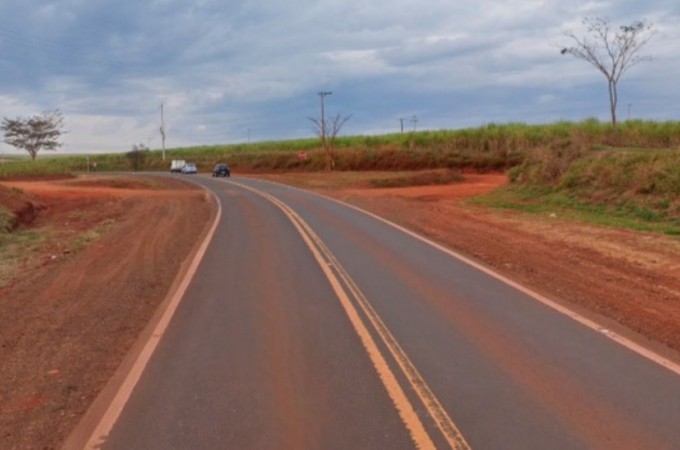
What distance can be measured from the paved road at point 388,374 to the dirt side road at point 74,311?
613 mm

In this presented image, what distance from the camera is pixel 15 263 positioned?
20391mm

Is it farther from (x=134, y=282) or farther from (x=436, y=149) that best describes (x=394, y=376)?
(x=436, y=149)

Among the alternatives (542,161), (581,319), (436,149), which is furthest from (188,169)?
(581,319)

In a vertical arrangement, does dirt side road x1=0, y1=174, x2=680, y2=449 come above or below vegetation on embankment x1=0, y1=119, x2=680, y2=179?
below

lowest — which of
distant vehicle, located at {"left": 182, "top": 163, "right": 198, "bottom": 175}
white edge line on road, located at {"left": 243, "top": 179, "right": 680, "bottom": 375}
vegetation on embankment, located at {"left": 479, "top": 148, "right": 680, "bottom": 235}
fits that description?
white edge line on road, located at {"left": 243, "top": 179, "right": 680, "bottom": 375}

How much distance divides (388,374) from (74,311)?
5941mm

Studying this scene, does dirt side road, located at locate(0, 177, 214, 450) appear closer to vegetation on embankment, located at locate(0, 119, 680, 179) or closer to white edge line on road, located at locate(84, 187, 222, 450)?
white edge line on road, located at locate(84, 187, 222, 450)

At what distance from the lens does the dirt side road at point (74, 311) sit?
26.1 feet

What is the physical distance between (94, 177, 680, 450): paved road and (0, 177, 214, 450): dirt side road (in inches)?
24.1

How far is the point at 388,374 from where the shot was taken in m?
8.71

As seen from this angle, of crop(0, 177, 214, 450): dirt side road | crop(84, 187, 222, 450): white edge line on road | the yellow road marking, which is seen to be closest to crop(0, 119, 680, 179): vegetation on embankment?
crop(0, 177, 214, 450): dirt side road

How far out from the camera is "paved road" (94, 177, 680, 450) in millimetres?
6898

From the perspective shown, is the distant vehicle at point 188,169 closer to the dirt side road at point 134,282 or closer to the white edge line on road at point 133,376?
→ the dirt side road at point 134,282

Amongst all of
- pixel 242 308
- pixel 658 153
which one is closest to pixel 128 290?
pixel 242 308
